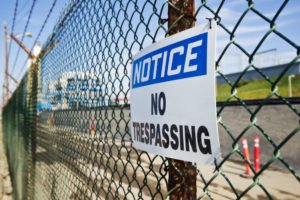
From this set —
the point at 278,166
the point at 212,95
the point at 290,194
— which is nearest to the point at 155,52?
the point at 212,95

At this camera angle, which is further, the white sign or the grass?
the grass

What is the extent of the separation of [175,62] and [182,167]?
0.42m

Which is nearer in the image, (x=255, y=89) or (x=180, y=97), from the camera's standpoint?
(x=180, y=97)

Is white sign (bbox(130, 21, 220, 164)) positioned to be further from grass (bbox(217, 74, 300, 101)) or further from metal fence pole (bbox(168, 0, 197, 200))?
grass (bbox(217, 74, 300, 101))

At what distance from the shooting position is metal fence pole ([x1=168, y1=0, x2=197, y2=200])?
1129 mm

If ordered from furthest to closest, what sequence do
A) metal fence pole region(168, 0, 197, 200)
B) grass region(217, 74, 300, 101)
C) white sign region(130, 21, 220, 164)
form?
grass region(217, 74, 300, 101)
metal fence pole region(168, 0, 197, 200)
white sign region(130, 21, 220, 164)

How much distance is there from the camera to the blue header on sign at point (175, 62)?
3.17 feet

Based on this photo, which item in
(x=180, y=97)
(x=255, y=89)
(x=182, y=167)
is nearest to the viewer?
(x=180, y=97)

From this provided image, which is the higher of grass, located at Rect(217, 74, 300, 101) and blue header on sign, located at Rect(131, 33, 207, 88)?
grass, located at Rect(217, 74, 300, 101)

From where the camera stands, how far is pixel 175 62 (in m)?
1.08

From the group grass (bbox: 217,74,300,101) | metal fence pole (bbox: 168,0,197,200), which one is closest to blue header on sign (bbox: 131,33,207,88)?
metal fence pole (bbox: 168,0,197,200)

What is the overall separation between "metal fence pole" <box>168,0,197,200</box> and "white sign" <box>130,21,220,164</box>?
0.23 feet

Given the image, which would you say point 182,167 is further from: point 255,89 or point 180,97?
point 255,89

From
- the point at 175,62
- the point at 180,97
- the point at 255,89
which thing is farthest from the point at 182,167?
the point at 255,89
